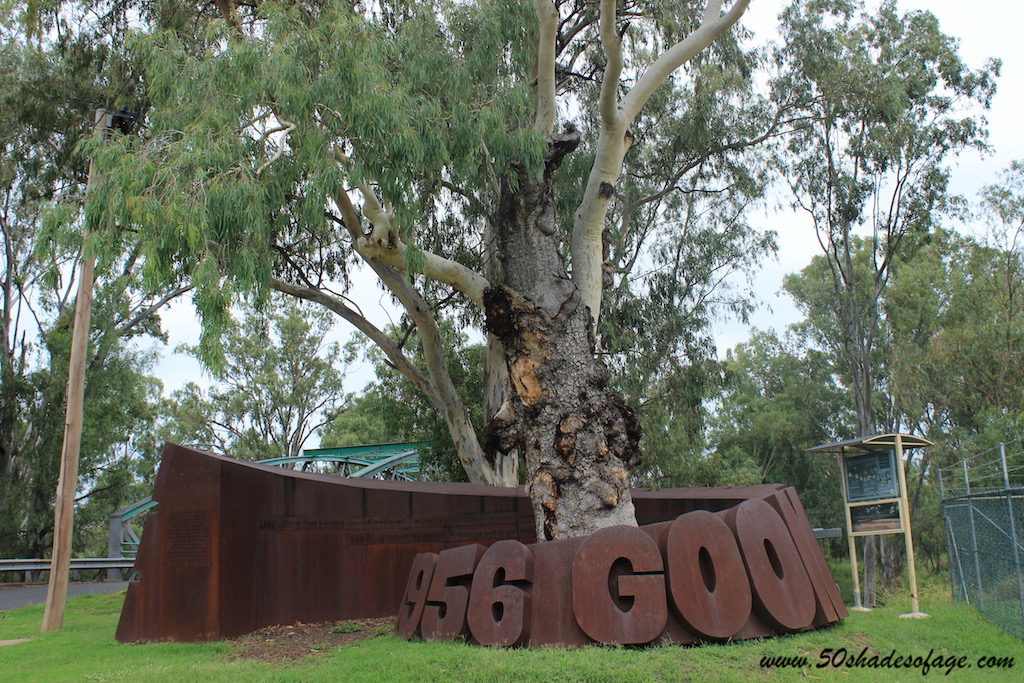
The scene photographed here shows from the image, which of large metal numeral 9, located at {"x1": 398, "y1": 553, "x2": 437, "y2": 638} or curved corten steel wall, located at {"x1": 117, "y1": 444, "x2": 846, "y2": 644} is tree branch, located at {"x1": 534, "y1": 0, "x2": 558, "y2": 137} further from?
large metal numeral 9, located at {"x1": 398, "y1": 553, "x2": 437, "y2": 638}

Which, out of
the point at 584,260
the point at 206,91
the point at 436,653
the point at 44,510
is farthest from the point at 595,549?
the point at 44,510

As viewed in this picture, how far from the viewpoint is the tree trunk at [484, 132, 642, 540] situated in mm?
9320

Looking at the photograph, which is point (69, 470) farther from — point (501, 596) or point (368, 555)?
point (501, 596)

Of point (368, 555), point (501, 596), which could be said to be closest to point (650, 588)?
point (501, 596)

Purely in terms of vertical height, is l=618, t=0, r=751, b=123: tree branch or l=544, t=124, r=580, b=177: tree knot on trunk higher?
l=618, t=0, r=751, b=123: tree branch

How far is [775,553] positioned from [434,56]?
24.1 feet

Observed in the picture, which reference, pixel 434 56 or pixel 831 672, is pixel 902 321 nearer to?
pixel 434 56

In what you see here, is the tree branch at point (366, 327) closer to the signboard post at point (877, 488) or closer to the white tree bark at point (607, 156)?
the white tree bark at point (607, 156)

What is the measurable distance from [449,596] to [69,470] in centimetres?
588

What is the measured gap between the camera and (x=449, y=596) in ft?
26.2

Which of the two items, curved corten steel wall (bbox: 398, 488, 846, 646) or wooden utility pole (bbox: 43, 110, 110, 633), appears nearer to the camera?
curved corten steel wall (bbox: 398, 488, 846, 646)

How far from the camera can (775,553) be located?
25.1ft

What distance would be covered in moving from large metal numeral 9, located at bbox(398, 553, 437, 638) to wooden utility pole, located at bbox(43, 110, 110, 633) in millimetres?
4691

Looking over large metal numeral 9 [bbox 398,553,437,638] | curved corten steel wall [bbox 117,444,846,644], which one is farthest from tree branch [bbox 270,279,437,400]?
large metal numeral 9 [bbox 398,553,437,638]
